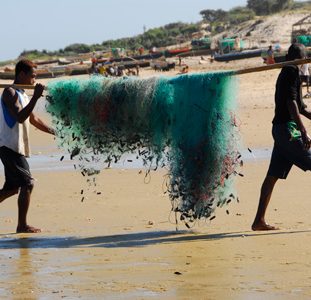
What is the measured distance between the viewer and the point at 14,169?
28.3 ft

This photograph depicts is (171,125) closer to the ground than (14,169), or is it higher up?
higher up

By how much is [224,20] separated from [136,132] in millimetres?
90985

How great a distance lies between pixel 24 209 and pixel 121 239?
95cm

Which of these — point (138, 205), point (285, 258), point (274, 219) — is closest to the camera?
point (285, 258)

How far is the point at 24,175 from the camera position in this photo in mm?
8656

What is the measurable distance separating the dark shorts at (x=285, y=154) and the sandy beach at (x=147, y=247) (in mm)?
514

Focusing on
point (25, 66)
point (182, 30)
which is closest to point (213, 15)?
point (182, 30)

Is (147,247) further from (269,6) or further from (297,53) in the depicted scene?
(269,6)

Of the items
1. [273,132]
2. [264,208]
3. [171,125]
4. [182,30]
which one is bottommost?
[182,30]

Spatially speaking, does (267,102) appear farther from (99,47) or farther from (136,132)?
(99,47)

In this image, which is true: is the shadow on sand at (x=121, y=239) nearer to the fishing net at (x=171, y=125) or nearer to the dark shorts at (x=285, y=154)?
the fishing net at (x=171, y=125)

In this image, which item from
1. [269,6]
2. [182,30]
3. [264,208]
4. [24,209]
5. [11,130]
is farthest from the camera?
[182,30]

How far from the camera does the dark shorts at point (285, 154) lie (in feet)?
26.9

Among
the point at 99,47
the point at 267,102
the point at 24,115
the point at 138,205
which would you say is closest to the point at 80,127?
the point at 24,115
